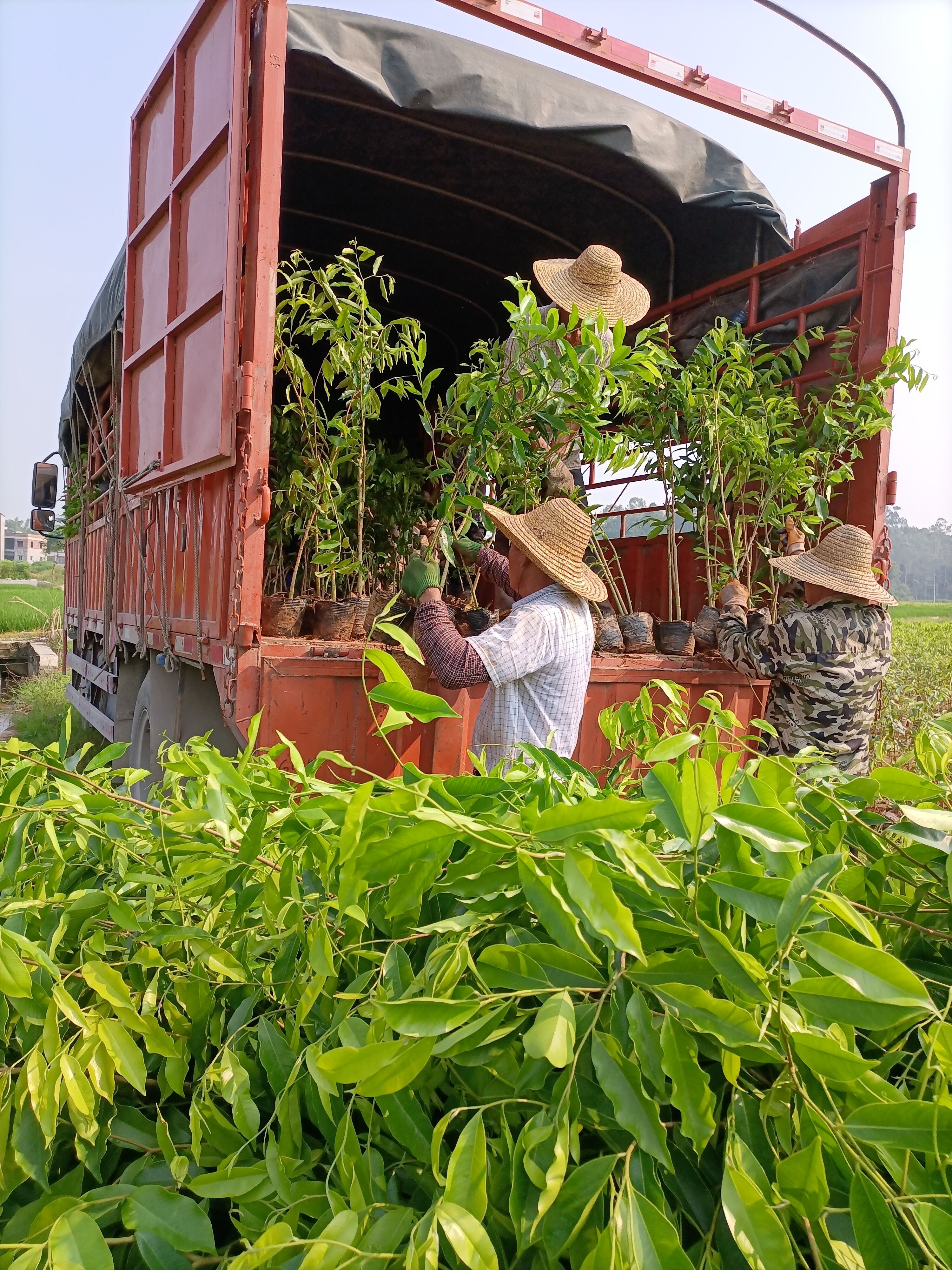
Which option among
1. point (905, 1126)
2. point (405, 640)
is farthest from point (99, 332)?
point (905, 1126)

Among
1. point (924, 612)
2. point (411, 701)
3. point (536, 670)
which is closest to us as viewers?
point (411, 701)

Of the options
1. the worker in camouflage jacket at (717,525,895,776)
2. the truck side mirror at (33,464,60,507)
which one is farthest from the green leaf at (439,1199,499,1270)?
the truck side mirror at (33,464,60,507)

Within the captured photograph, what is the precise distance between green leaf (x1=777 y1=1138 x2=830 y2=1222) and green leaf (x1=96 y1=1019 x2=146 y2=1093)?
432 mm

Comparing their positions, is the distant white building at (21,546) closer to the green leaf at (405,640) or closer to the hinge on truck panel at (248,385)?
the hinge on truck panel at (248,385)

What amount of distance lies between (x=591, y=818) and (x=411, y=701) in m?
0.21

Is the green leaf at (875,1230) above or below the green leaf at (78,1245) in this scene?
above

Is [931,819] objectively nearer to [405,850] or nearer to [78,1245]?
[405,850]

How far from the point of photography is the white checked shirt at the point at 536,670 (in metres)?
2.52

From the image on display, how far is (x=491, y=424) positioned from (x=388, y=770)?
4.08ft

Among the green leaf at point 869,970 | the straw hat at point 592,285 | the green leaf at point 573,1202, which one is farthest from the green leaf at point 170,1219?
the straw hat at point 592,285

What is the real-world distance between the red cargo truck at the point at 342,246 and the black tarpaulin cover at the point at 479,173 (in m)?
0.01

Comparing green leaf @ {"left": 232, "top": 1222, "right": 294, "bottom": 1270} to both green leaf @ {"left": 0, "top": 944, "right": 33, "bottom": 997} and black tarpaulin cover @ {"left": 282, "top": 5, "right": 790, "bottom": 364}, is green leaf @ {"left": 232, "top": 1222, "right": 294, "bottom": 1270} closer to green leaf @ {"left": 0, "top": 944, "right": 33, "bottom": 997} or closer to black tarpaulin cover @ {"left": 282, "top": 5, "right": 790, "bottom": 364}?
green leaf @ {"left": 0, "top": 944, "right": 33, "bottom": 997}

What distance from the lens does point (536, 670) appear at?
2.61 m

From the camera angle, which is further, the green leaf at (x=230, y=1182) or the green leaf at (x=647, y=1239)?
the green leaf at (x=230, y=1182)
